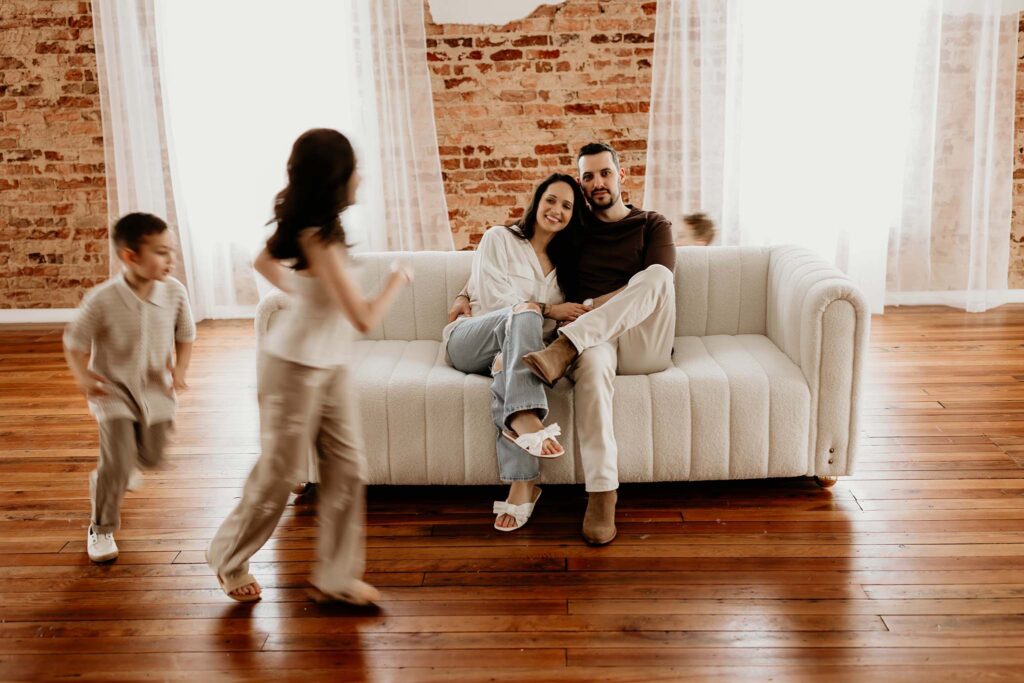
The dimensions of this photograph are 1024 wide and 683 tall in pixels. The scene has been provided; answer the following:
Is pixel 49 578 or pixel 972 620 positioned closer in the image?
pixel 972 620

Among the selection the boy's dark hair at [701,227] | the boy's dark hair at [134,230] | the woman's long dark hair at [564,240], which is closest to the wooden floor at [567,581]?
the woman's long dark hair at [564,240]

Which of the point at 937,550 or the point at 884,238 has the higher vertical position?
the point at 884,238

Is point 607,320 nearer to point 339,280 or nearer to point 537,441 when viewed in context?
point 537,441

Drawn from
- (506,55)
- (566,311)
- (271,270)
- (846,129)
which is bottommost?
(566,311)

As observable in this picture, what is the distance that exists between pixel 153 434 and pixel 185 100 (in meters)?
3.22

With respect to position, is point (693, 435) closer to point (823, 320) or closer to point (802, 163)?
point (823, 320)

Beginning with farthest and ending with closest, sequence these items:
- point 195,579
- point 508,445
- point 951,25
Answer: point 951,25, point 508,445, point 195,579

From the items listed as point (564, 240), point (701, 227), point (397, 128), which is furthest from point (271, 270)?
point (397, 128)

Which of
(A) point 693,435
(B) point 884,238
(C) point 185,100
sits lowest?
(A) point 693,435

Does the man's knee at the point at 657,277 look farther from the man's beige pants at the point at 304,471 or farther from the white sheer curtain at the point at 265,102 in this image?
the white sheer curtain at the point at 265,102

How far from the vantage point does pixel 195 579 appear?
2342 millimetres

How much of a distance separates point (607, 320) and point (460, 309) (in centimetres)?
56

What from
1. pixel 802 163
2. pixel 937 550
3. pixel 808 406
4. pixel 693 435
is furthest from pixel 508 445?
pixel 802 163

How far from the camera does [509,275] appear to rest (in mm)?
2920
